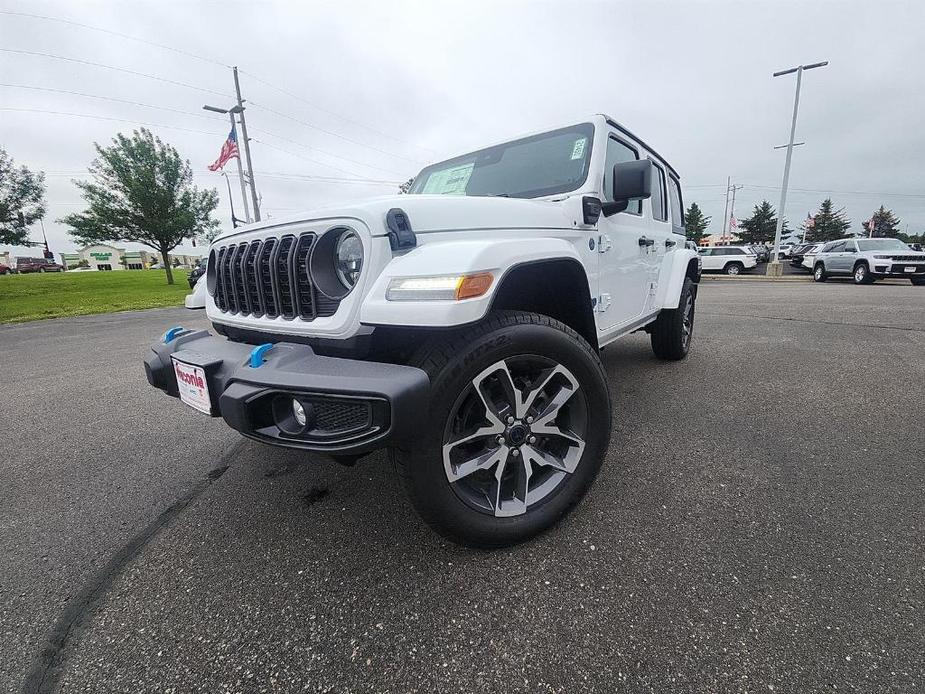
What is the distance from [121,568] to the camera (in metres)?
1.67

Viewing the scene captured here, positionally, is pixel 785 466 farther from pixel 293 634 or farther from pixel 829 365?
pixel 829 365

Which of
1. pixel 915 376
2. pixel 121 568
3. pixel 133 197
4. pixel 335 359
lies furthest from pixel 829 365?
pixel 133 197

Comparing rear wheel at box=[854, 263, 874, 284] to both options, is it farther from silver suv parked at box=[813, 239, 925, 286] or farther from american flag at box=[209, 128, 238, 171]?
american flag at box=[209, 128, 238, 171]

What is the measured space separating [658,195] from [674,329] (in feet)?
4.18

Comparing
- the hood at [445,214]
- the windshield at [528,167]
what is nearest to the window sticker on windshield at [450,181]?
the windshield at [528,167]

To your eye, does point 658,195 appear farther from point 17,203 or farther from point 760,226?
point 760,226

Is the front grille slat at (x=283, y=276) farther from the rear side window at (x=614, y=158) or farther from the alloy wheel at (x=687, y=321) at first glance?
the alloy wheel at (x=687, y=321)

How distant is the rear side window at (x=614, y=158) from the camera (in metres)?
2.63

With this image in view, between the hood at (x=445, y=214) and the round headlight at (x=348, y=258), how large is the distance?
9cm

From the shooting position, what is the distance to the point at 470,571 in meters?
1.60

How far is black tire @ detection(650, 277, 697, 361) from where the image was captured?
418cm

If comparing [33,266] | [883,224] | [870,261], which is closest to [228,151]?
[870,261]

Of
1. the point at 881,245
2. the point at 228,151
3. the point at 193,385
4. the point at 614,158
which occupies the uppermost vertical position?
the point at 228,151

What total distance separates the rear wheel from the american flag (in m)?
22.1
